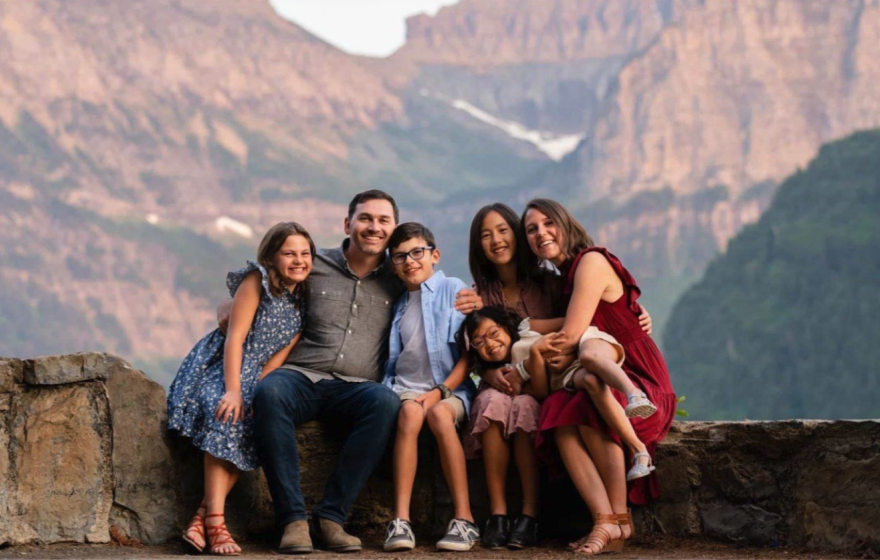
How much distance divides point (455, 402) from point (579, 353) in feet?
2.21

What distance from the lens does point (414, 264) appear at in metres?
6.70

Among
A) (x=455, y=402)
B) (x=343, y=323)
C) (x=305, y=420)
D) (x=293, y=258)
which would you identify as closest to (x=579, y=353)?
(x=455, y=402)

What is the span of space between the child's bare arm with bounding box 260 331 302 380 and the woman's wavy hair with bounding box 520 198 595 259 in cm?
136

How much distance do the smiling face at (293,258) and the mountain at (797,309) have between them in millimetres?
110842

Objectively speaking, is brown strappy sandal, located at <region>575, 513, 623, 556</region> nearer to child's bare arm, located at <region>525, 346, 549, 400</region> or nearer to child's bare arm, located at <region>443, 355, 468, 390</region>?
child's bare arm, located at <region>525, 346, 549, 400</region>

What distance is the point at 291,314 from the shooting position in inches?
261

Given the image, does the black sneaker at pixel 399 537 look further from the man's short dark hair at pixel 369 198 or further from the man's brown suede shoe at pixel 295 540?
the man's short dark hair at pixel 369 198

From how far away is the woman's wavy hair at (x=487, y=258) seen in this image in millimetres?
6797

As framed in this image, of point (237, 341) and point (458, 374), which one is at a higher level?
point (237, 341)

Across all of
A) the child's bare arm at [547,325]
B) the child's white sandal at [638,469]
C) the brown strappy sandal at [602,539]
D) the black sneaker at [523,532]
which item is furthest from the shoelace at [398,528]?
the child's bare arm at [547,325]

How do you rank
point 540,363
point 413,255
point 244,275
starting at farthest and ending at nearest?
point 413,255 → point 244,275 → point 540,363

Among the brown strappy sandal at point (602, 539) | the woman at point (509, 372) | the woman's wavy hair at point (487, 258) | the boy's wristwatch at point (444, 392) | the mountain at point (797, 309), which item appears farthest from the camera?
the mountain at point (797, 309)

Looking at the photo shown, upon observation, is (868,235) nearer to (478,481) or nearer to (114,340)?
(114,340)

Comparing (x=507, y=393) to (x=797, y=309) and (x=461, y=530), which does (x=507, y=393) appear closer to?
(x=461, y=530)
